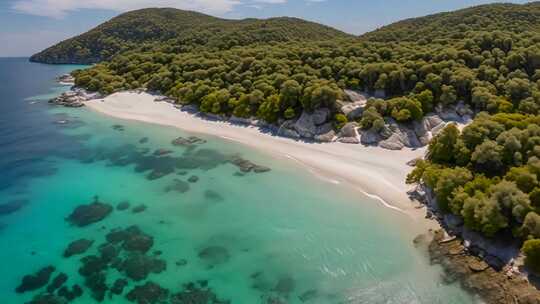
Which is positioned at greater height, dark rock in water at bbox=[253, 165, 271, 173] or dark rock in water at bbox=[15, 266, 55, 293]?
dark rock in water at bbox=[253, 165, 271, 173]

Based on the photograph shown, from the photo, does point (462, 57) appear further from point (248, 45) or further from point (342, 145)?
point (248, 45)

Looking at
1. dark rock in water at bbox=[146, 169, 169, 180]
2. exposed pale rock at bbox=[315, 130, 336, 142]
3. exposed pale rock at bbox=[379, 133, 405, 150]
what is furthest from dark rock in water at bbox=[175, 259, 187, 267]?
exposed pale rock at bbox=[379, 133, 405, 150]

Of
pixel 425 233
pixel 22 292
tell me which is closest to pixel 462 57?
pixel 425 233

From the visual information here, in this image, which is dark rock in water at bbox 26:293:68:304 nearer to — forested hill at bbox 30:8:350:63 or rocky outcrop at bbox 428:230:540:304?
rocky outcrop at bbox 428:230:540:304

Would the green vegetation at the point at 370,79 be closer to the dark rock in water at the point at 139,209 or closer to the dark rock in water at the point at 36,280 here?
the dark rock in water at the point at 139,209

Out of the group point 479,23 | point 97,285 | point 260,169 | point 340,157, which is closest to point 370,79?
point 340,157

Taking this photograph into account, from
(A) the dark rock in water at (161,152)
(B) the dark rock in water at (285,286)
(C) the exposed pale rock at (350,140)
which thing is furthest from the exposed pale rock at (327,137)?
(B) the dark rock in water at (285,286)
